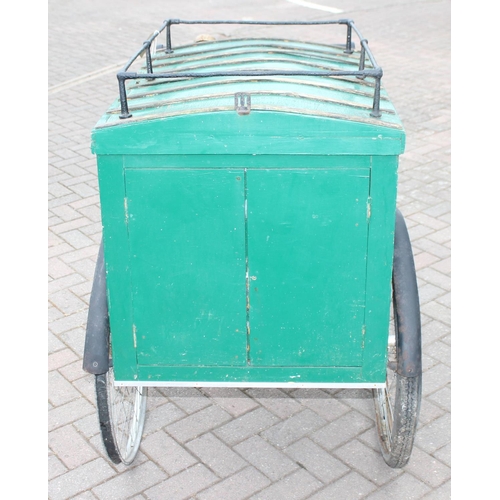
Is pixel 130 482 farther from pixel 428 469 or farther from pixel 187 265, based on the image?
pixel 428 469

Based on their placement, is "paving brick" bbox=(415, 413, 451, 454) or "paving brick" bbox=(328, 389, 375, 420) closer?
"paving brick" bbox=(415, 413, 451, 454)

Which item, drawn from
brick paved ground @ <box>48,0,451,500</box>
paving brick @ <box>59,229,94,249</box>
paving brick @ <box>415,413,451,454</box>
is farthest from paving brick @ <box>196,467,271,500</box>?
paving brick @ <box>59,229,94,249</box>

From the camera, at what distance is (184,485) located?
3.20 meters

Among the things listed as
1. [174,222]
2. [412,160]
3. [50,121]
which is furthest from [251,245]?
[50,121]

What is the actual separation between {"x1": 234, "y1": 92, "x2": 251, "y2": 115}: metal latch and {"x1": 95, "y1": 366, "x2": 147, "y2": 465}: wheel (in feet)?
3.90

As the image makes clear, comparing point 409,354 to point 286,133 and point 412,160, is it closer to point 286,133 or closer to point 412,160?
point 286,133

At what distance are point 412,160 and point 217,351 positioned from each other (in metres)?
4.09

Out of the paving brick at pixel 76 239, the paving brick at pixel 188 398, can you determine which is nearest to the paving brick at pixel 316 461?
the paving brick at pixel 188 398

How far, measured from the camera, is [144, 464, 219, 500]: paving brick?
3156mm

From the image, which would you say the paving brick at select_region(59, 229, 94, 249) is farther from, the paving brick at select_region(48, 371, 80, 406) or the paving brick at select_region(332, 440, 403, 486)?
the paving brick at select_region(332, 440, 403, 486)

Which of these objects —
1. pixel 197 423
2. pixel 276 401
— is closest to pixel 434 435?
pixel 276 401

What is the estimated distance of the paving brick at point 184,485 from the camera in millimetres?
3156

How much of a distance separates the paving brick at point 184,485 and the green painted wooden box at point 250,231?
0.58 metres

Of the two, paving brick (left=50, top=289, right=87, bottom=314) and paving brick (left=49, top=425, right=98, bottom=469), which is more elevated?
paving brick (left=50, top=289, right=87, bottom=314)
